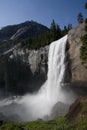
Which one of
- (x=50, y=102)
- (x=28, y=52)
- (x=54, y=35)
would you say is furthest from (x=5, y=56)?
(x=50, y=102)

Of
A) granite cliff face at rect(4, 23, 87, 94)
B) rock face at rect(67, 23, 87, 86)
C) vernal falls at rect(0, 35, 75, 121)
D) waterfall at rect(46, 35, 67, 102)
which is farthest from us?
waterfall at rect(46, 35, 67, 102)

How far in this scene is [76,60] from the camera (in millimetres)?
57438

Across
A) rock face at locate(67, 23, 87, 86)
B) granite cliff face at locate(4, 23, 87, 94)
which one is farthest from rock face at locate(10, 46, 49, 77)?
rock face at locate(67, 23, 87, 86)

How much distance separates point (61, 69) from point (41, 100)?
36.6 feet

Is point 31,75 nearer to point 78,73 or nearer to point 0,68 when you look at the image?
point 0,68

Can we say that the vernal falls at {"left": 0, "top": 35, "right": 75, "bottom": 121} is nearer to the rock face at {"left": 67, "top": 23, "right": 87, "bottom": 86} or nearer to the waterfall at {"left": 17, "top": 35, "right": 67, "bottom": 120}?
the waterfall at {"left": 17, "top": 35, "right": 67, "bottom": 120}

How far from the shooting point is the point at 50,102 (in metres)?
64.2

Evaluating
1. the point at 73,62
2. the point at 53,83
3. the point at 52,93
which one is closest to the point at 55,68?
the point at 53,83

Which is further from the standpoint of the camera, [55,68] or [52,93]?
[55,68]

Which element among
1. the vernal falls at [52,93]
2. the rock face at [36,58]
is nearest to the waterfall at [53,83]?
the vernal falls at [52,93]

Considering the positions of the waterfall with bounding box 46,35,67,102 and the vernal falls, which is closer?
the vernal falls

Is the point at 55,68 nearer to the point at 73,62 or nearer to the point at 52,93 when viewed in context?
the point at 52,93

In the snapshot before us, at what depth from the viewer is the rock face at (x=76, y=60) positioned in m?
56.4

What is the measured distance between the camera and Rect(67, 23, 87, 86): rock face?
185 ft
